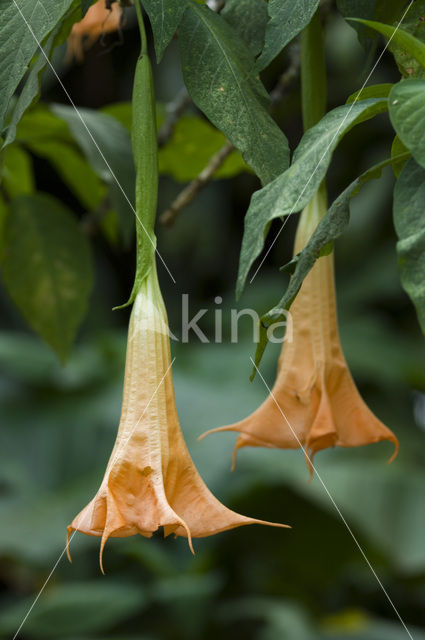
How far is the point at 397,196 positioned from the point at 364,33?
0.57 ft

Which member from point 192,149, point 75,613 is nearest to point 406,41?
point 192,149

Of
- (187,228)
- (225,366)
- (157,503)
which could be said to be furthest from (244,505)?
(157,503)

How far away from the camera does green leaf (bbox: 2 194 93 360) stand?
722mm

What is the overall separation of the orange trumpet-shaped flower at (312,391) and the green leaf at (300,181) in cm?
13

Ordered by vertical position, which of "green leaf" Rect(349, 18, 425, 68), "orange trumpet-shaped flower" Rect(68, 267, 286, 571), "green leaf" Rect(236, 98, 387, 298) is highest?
"green leaf" Rect(349, 18, 425, 68)

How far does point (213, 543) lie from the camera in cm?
169

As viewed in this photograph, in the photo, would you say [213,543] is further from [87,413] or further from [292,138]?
[292,138]

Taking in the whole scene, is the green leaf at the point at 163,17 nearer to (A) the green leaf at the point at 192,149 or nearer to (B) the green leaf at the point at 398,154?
(B) the green leaf at the point at 398,154

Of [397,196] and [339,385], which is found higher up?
[397,196]

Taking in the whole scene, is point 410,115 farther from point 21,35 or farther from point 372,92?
point 21,35

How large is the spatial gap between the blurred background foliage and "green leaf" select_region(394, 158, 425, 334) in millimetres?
921

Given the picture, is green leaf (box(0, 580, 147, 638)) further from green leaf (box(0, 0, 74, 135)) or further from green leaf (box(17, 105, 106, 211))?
green leaf (box(0, 0, 74, 135))

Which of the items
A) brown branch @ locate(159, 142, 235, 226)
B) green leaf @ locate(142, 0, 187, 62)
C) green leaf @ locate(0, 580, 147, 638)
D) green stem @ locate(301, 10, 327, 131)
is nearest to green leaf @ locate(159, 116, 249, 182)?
brown branch @ locate(159, 142, 235, 226)

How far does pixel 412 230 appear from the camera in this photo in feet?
1.08
